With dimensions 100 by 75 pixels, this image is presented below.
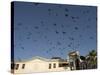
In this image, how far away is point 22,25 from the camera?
6.06 ft

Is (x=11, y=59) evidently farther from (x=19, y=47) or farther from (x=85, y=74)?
(x=85, y=74)

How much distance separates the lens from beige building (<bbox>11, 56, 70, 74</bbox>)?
6.00 feet

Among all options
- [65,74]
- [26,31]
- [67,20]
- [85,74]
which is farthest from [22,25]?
[85,74]

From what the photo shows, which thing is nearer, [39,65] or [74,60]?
[39,65]

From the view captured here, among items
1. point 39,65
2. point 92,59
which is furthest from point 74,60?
point 39,65

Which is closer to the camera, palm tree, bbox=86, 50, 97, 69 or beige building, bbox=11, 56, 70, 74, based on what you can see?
beige building, bbox=11, 56, 70, 74

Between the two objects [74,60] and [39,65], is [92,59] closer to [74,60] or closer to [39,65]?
[74,60]

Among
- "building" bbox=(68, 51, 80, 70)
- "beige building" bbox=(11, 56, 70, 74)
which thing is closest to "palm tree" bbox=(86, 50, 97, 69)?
"building" bbox=(68, 51, 80, 70)

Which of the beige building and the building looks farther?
the building

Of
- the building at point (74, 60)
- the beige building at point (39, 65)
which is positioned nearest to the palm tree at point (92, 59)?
the building at point (74, 60)

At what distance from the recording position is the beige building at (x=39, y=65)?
1830 millimetres

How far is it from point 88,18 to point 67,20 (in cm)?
21

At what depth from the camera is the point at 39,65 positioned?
190 cm

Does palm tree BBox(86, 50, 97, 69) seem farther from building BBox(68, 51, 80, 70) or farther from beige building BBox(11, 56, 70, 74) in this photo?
beige building BBox(11, 56, 70, 74)
